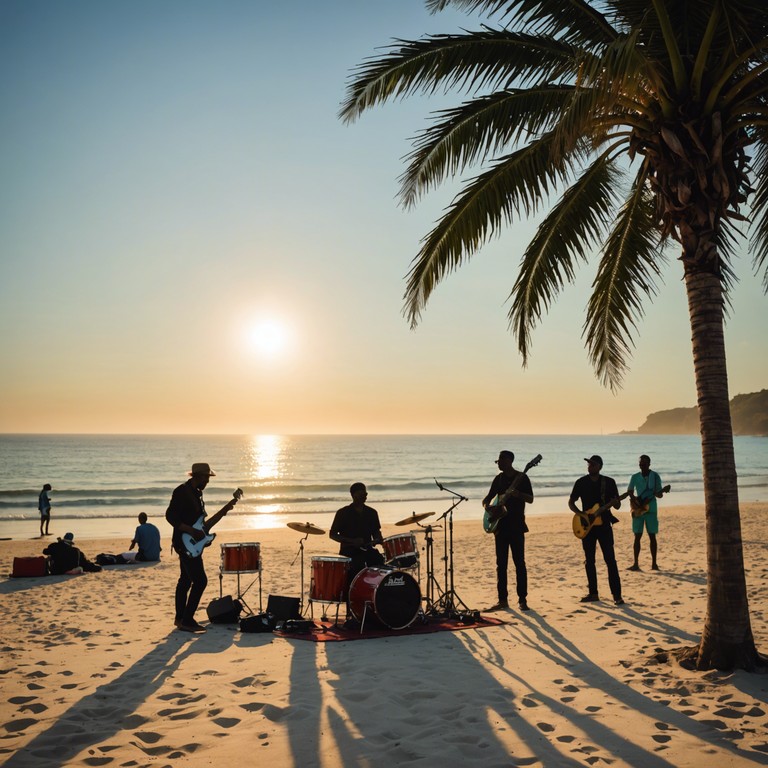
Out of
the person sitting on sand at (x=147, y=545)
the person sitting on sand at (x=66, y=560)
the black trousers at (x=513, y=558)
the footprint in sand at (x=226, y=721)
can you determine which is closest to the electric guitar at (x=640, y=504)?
the black trousers at (x=513, y=558)

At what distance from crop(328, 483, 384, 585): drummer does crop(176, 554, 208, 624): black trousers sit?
5.57 ft

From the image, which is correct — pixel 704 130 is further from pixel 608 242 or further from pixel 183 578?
pixel 183 578

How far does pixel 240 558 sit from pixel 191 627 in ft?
3.49

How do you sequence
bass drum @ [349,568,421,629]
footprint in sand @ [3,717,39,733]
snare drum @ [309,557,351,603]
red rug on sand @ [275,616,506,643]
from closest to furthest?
footprint in sand @ [3,717,39,733] → red rug on sand @ [275,616,506,643] → bass drum @ [349,568,421,629] → snare drum @ [309,557,351,603]

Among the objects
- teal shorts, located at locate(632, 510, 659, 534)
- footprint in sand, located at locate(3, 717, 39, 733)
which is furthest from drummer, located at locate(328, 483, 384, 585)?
teal shorts, located at locate(632, 510, 659, 534)

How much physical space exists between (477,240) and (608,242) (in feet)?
6.45

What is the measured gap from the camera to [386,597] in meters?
7.57

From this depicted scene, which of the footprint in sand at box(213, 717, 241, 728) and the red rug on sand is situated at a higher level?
the footprint in sand at box(213, 717, 241, 728)

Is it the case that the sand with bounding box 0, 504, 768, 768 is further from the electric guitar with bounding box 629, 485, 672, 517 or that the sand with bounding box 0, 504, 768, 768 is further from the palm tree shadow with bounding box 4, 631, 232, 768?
the electric guitar with bounding box 629, 485, 672, 517

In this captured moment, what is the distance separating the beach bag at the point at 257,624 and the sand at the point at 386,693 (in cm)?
11

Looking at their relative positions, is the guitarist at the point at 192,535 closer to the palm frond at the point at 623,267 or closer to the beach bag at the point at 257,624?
the beach bag at the point at 257,624

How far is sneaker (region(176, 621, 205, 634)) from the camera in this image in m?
7.84

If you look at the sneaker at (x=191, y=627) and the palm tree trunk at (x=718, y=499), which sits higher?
the palm tree trunk at (x=718, y=499)

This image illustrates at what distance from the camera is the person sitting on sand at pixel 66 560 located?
1212 centimetres
